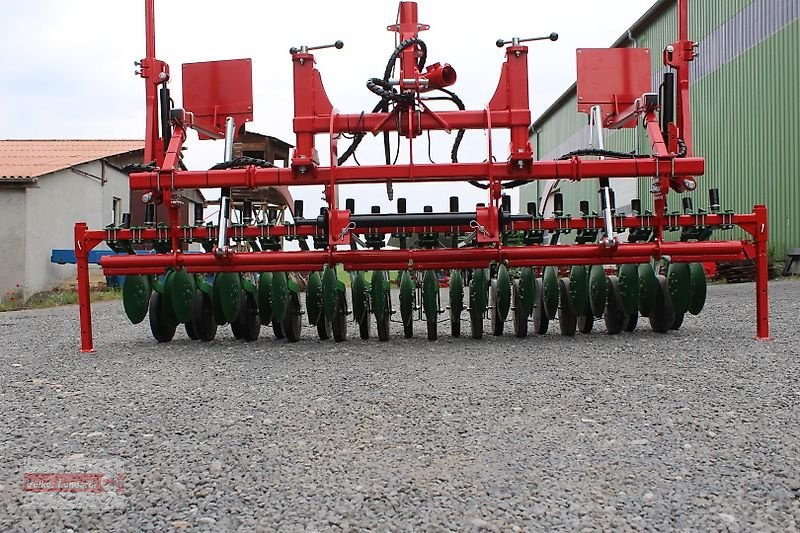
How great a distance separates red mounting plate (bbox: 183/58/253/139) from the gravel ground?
2.44 metres

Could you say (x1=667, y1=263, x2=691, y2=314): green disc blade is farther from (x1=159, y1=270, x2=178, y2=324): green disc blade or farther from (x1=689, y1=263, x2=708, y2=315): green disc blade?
(x1=159, y1=270, x2=178, y2=324): green disc blade

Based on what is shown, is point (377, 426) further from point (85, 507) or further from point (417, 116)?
point (417, 116)

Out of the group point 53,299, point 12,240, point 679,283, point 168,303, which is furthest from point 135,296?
point 12,240

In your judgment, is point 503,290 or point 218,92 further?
point 218,92

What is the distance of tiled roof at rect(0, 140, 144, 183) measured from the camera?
724 inches

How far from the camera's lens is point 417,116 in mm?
6523

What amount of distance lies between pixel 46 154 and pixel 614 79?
1894 centimetres

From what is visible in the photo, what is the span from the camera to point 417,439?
10.7ft

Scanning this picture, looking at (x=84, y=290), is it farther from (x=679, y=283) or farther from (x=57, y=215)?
(x=57, y=215)

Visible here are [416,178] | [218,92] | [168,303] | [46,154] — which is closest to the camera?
[416,178]

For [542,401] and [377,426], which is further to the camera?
[542,401]

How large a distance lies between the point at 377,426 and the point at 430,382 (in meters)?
1.01

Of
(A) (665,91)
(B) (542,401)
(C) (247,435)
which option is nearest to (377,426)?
(C) (247,435)

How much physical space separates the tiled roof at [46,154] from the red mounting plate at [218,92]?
1206cm
